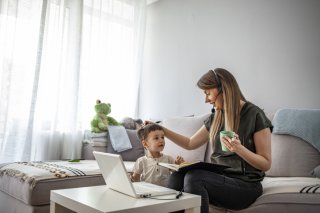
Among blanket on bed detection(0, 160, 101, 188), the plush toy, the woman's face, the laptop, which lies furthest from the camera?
the plush toy

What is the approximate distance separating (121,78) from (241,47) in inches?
54.8

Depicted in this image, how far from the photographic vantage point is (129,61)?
3.63 metres

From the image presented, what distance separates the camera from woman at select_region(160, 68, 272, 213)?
1.40 meters

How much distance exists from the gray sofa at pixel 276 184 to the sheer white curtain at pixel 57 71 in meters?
0.57

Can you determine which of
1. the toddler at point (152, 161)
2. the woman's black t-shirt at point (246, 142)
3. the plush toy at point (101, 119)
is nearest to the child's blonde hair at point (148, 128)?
the toddler at point (152, 161)

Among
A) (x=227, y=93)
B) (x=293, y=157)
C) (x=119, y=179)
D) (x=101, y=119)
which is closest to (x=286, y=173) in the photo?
(x=293, y=157)

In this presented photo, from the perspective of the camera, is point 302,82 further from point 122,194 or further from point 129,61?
point 129,61

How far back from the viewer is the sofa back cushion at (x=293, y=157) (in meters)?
1.94

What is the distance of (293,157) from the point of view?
1986mm

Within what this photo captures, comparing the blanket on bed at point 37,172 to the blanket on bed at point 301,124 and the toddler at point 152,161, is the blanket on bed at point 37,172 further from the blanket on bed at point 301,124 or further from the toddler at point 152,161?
the blanket on bed at point 301,124

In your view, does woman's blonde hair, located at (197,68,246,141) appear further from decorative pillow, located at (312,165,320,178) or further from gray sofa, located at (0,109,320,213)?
decorative pillow, located at (312,165,320,178)

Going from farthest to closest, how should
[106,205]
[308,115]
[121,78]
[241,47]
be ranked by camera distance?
[121,78] < [241,47] < [308,115] < [106,205]

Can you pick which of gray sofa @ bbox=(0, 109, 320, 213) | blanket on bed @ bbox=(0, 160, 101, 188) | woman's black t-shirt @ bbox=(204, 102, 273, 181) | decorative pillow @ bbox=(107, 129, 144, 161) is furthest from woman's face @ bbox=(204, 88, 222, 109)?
decorative pillow @ bbox=(107, 129, 144, 161)

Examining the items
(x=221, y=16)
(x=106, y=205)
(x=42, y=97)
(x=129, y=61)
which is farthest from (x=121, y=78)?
(x=106, y=205)
